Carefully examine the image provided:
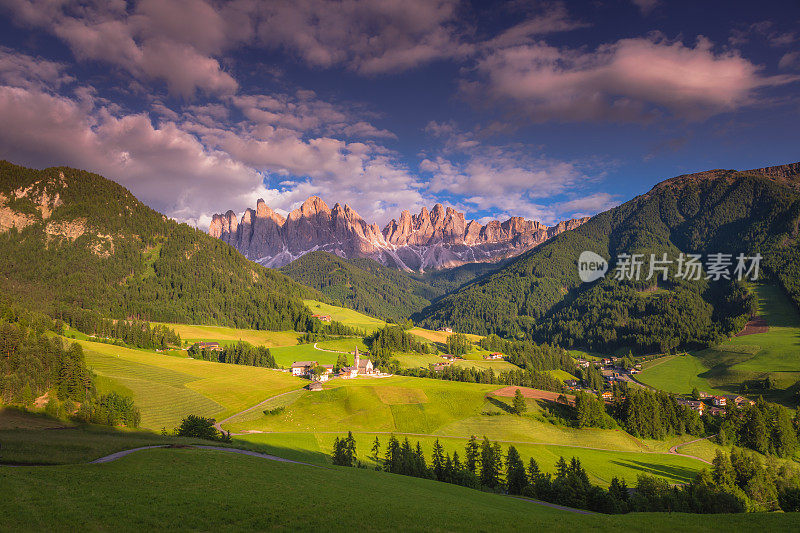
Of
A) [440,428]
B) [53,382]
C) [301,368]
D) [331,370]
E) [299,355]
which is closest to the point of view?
[53,382]

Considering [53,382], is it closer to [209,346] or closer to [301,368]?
[301,368]

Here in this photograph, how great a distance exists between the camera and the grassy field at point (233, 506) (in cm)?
1884

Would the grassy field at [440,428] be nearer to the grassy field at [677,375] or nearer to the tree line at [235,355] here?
the tree line at [235,355]

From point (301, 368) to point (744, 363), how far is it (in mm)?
180283

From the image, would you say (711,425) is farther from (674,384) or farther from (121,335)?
(121,335)

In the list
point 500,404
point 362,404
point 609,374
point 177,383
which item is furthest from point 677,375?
point 177,383

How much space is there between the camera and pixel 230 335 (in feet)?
547

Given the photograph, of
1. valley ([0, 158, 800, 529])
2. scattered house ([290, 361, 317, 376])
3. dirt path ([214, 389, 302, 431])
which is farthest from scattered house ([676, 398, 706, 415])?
scattered house ([290, 361, 317, 376])

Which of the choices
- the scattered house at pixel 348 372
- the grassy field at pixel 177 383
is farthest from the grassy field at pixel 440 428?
the scattered house at pixel 348 372

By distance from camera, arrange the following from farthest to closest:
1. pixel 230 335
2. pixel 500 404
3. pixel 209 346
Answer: pixel 230 335
pixel 209 346
pixel 500 404

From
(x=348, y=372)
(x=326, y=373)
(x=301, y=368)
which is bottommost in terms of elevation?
(x=301, y=368)

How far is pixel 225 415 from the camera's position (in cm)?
8506

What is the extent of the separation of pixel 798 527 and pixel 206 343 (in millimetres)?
164250

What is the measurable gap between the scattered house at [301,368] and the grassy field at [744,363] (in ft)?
470
